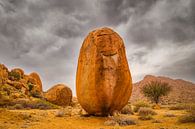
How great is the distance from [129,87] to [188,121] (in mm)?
3642

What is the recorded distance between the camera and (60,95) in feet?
88.8

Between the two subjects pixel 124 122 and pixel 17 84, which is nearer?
pixel 124 122

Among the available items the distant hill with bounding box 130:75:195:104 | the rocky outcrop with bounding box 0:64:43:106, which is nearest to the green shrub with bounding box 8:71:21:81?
the rocky outcrop with bounding box 0:64:43:106

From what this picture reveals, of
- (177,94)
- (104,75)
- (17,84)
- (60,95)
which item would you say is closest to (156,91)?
(60,95)

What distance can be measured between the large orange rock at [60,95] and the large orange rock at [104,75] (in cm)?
1403

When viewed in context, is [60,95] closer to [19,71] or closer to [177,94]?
[19,71]

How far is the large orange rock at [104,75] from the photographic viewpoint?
12.1 metres

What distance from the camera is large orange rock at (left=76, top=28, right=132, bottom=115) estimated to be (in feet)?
39.7

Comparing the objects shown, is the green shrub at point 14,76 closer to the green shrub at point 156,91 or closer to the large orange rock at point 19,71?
the large orange rock at point 19,71

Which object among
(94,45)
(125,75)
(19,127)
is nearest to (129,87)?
(125,75)

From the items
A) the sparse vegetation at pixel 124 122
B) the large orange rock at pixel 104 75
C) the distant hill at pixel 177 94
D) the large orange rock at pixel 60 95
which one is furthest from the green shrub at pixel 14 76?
the sparse vegetation at pixel 124 122

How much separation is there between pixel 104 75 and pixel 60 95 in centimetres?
1600

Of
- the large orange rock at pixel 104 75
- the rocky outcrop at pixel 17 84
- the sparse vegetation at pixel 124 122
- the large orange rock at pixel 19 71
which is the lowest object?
the sparse vegetation at pixel 124 122

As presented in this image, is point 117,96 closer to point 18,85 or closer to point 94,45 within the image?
point 94,45
